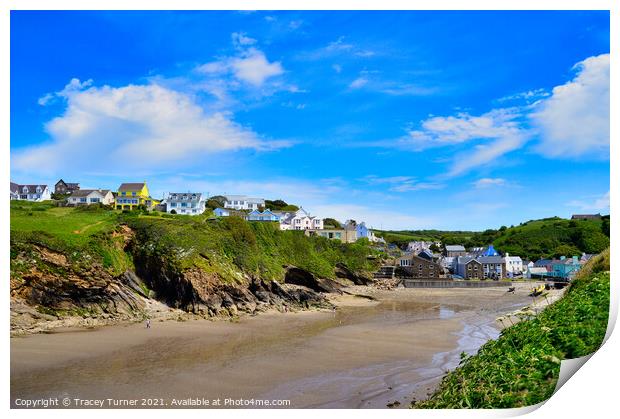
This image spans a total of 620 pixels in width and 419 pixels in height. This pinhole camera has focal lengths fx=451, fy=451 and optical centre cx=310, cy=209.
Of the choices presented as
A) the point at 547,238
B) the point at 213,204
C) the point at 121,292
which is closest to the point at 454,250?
the point at 547,238

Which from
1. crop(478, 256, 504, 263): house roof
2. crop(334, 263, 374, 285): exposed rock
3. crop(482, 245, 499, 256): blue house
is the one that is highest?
crop(482, 245, 499, 256): blue house

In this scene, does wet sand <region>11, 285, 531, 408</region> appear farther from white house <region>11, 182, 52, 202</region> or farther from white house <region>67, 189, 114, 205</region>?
white house <region>67, 189, 114, 205</region>

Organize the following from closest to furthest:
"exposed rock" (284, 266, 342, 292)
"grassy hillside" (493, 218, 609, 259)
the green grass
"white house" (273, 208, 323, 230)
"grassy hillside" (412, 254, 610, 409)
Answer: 1. "grassy hillside" (412, 254, 610, 409)
2. the green grass
3. "exposed rock" (284, 266, 342, 292)
4. "grassy hillside" (493, 218, 609, 259)
5. "white house" (273, 208, 323, 230)

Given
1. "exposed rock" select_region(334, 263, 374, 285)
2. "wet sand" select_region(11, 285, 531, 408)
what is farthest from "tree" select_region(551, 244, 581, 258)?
"wet sand" select_region(11, 285, 531, 408)

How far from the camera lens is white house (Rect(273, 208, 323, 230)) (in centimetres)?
5024

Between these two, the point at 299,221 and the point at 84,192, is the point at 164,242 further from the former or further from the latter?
the point at 299,221

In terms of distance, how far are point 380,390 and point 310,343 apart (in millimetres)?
5453

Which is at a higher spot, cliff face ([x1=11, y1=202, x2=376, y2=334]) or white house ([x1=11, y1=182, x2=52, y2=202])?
white house ([x1=11, y1=182, x2=52, y2=202])

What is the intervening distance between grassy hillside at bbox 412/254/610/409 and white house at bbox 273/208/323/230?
41.8m

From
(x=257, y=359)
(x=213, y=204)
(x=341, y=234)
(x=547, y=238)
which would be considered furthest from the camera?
(x=341, y=234)

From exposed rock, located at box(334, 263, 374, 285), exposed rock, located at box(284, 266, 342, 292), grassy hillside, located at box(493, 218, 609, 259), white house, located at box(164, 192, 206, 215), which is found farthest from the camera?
white house, located at box(164, 192, 206, 215)

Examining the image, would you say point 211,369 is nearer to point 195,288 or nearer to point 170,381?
point 170,381

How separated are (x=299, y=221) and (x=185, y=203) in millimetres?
16896

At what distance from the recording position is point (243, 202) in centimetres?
5228
